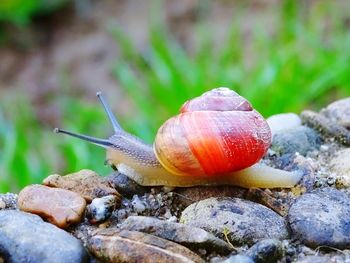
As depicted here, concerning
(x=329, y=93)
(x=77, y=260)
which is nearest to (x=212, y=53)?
(x=329, y=93)

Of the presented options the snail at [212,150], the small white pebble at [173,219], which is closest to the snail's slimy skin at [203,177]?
the snail at [212,150]

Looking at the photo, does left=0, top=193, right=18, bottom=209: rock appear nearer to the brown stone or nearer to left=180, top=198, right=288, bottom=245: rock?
the brown stone

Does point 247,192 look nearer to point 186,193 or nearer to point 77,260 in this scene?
point 186,193

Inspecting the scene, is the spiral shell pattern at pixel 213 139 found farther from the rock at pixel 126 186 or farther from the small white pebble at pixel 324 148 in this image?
the small white pebble at pixel 324 148

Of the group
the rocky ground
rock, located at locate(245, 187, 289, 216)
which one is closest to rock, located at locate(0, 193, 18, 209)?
the rocky ground

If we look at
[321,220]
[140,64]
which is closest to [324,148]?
[321,220]

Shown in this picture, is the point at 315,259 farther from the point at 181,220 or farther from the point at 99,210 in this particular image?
the point at 99,210

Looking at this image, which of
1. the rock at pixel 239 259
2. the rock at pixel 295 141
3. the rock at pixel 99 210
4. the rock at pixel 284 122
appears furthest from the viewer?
the rock at pixel 284 122
